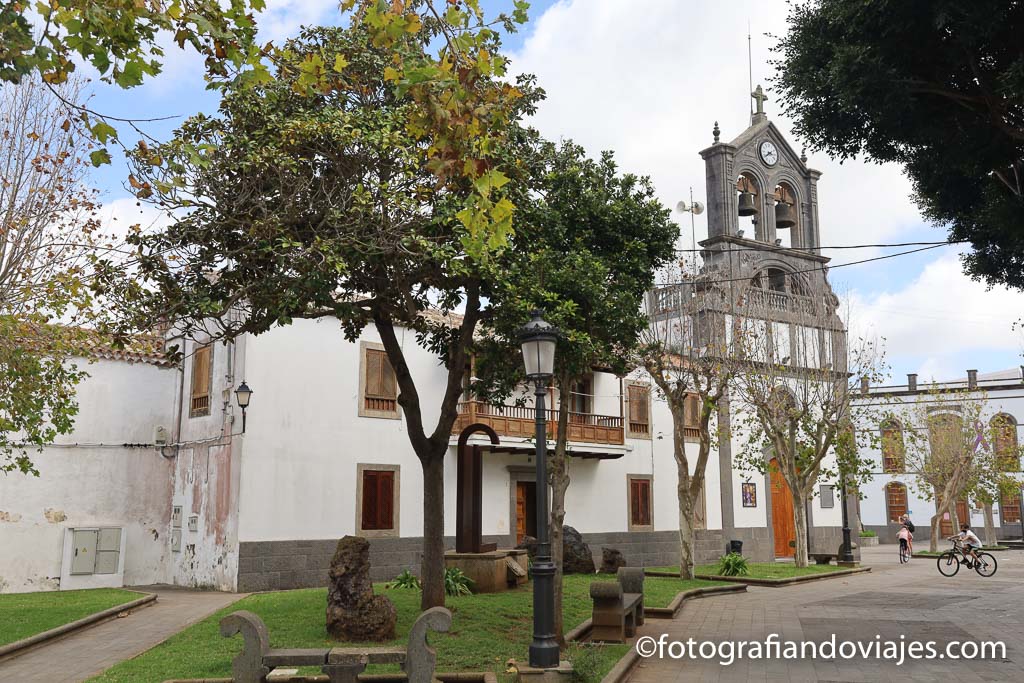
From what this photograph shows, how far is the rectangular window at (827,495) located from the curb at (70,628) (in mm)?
22246

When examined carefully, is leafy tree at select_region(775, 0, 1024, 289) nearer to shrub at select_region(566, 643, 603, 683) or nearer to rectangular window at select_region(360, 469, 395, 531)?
shrub at select_region(566, 643, 603, 683)

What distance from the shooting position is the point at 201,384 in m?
19.8

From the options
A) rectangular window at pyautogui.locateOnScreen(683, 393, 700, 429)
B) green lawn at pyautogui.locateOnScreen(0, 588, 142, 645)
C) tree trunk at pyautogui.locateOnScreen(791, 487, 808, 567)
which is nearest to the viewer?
green lawn at pyautogui.locateOnScreen(0, 588, 142, 645)

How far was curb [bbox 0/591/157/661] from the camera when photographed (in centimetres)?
1090

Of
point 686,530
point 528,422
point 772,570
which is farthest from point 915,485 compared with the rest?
point 528,422

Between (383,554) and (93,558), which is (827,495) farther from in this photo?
(93,558)

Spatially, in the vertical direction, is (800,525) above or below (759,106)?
below

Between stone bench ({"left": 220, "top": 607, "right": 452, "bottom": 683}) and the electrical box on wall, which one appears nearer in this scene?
stone bench ({"left": 220, "top": 607, "right": 452, "bottom": 683})

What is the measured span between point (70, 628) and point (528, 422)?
11832 millimetres

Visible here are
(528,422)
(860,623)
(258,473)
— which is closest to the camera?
(860,623)

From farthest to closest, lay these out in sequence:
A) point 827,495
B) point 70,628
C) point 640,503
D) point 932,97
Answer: point 827,495, point 640,503, point 70,628, point 932,97

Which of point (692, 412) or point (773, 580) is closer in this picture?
point (773, 580)

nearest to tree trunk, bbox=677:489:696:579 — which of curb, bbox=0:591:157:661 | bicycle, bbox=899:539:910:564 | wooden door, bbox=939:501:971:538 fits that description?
curb, bbox=0:591:157:661

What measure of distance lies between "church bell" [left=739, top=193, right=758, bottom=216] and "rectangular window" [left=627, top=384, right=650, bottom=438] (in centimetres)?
712
